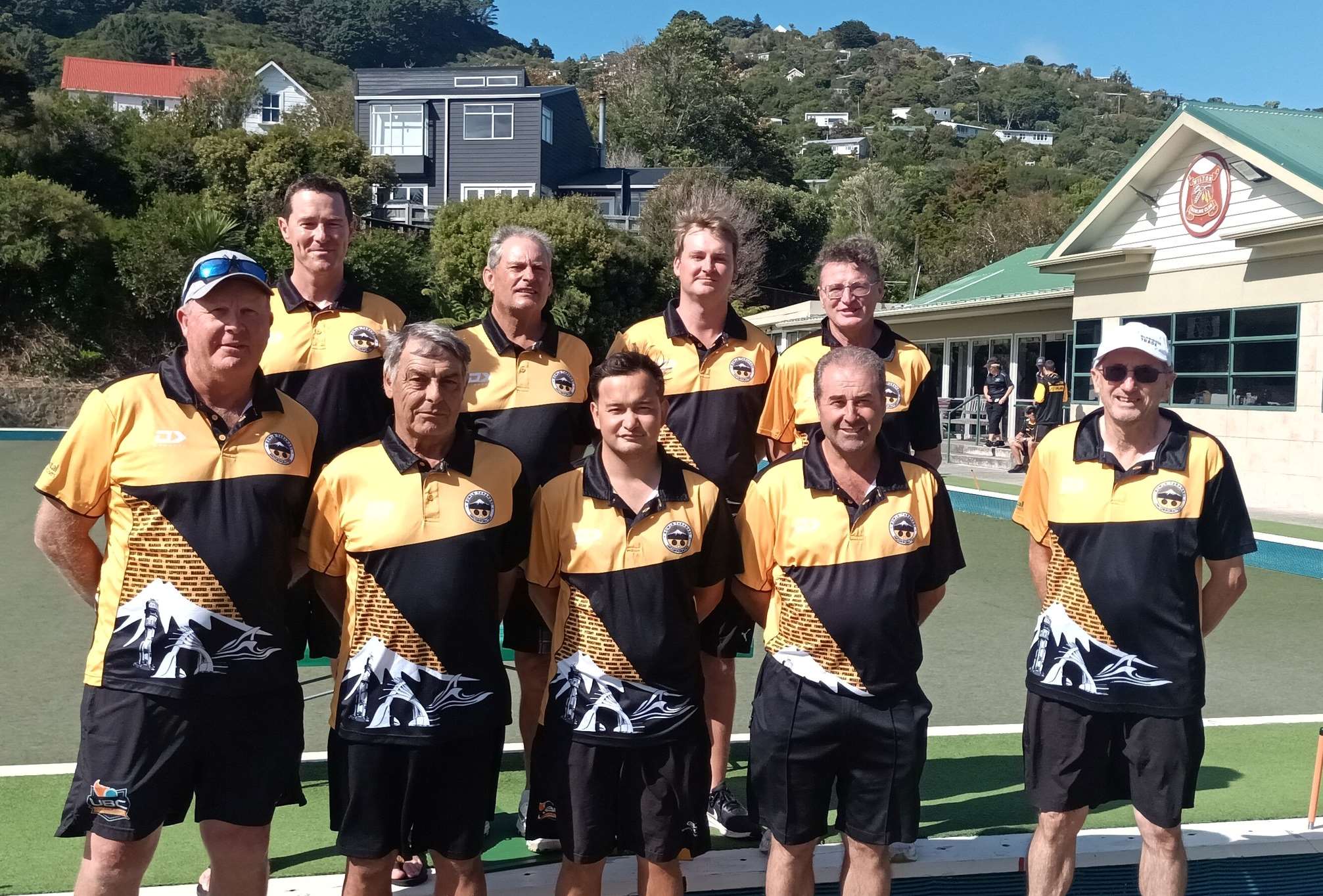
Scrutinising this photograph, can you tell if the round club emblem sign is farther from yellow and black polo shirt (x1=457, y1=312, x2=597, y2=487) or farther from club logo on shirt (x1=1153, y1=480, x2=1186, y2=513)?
yellow and black polo shirt (x1=457, y1=312, x2=597, y2=487)

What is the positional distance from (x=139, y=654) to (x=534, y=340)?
1766 mm

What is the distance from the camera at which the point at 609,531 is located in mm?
3285

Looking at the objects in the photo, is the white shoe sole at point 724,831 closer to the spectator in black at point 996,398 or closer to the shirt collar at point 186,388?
the shirt collar at point 186,388

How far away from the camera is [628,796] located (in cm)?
327

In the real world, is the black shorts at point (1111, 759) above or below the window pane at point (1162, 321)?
below

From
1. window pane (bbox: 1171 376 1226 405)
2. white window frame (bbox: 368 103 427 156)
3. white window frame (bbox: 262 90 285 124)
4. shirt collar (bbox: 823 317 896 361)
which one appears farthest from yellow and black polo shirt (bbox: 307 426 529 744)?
white window frame (bbox: 262 90 285 124)

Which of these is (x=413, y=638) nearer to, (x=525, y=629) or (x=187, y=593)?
(x=187, y=593)

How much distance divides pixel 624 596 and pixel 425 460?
26.9 inches

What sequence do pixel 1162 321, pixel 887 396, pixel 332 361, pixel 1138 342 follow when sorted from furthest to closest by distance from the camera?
pixel 1162 321 → pixel 887 396 → pixel 332 361 → pixel 1138 342

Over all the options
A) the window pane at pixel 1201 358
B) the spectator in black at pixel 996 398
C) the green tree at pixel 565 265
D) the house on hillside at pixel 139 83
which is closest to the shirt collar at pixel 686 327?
the window pane at pixel 1201 358

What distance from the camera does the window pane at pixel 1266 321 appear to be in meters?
14.9

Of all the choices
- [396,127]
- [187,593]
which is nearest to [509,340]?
[187,593]

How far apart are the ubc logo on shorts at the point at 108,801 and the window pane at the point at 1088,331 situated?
58.2ft

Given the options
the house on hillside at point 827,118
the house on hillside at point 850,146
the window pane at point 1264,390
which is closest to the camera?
the window pane at point 1264,390
